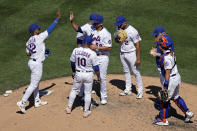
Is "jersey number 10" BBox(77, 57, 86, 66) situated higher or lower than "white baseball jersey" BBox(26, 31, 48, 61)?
lower

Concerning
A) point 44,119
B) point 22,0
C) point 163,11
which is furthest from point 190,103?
point 22,0

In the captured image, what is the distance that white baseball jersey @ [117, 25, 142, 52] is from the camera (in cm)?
817

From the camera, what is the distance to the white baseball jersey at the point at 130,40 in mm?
8172

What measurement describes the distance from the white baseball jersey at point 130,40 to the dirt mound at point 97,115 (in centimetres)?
143

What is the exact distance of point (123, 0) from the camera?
17.7m

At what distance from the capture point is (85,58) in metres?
7.16

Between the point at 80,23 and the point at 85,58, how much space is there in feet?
27.8

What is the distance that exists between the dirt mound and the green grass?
179cm

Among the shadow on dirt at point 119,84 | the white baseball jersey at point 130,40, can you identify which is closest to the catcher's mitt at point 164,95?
the white baseball jersey at point 130,40

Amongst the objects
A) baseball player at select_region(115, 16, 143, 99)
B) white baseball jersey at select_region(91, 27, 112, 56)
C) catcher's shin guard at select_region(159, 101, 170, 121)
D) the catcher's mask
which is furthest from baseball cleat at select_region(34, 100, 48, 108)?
the catcher's mask

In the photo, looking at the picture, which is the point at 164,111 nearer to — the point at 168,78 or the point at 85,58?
the point at 168,78

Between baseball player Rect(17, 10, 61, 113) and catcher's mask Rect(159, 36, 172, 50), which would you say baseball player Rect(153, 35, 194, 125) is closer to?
catcher's mask Rect(159, 36, 172, 50)

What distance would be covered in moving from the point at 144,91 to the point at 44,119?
332 cm

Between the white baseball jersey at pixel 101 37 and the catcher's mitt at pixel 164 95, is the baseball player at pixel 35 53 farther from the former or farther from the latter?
the catcher's mitt at pixel 164 95
